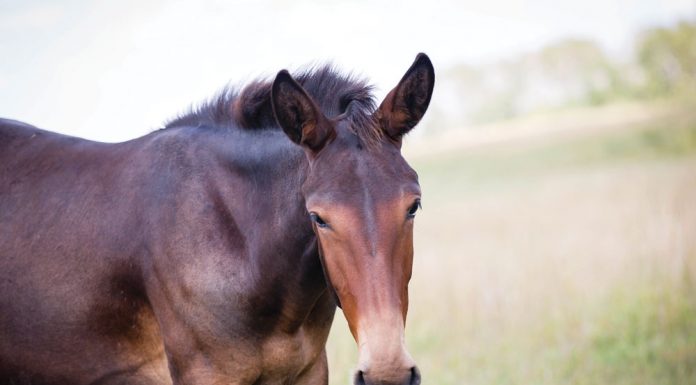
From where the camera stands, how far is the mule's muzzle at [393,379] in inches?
111

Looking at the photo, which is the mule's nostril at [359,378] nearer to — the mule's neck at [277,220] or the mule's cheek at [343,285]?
the mule's cheek at [343,285]

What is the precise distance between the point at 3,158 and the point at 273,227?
186cm

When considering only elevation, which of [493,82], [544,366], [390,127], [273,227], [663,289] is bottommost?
[544,366]

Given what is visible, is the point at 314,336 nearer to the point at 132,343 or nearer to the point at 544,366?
the point at 132,343

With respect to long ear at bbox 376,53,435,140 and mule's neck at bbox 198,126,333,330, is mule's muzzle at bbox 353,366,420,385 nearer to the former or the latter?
mule's neck at bbox 198,126,333,330

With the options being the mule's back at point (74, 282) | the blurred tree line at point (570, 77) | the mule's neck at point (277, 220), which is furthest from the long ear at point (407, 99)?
the blurred tree line at point (570, 77)

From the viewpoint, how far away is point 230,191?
371 cm

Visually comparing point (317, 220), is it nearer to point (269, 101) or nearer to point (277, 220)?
point (277, 220)

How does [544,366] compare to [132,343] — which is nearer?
[132,343]

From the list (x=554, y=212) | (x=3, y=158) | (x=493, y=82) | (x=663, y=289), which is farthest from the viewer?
→ (x=493, y=82)

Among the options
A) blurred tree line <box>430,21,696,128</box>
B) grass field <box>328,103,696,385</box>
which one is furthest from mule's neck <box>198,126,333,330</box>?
blurred tree line <box>430,21,696,128</box>

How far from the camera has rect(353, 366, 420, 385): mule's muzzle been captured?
9.23ft

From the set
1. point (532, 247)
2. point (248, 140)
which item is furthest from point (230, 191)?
point (532, 247)

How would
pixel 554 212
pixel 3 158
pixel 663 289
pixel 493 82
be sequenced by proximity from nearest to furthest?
pixel 3 158, pixel 663 289, pixel 554 212, pixel 493 82
